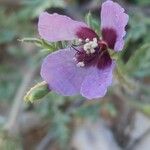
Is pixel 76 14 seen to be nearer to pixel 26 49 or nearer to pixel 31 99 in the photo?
pixel 26 49

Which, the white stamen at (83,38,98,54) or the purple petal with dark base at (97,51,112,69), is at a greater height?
the white stamen at (83,38,98,54)

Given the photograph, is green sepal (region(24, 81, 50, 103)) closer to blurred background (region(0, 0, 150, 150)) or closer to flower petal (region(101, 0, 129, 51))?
flower petal (region(101, 0, 129, 51))

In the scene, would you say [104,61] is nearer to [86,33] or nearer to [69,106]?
[86,33]

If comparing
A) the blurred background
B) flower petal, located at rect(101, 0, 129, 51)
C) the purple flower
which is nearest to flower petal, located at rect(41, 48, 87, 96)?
the purple flower

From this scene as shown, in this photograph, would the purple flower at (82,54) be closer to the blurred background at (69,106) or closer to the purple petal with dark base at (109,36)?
the purple petal with dark base at (109,36)

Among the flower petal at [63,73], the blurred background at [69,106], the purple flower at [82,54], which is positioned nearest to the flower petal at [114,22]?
the purple flower at [82,54]

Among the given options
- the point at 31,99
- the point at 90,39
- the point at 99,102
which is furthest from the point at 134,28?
the point at 31,99

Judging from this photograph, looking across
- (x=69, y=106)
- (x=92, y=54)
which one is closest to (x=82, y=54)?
Result: (x=92, y=54)
